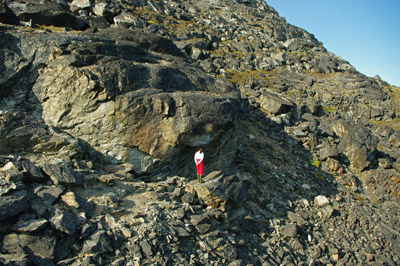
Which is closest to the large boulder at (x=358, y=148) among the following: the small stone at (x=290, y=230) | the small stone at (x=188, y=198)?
the small stone at (x=290, y=230)

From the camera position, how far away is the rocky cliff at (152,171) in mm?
8367

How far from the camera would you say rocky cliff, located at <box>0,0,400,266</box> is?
27.5 ft

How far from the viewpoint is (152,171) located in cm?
1300

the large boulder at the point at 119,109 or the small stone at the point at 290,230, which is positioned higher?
the large boulder at the point at 119,109

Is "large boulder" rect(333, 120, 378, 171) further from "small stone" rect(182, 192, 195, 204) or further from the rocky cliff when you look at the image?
"small stone" rect(182, 192, 195, 204)

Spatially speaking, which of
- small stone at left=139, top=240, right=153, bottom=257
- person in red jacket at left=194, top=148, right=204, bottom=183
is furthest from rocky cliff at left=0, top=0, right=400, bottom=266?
person in red jacket at left=194, top=148, right=204, bottom=183

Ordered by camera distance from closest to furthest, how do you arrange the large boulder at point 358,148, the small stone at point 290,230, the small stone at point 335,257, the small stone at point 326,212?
the small stone at point 290,230
the small stone at point 335,257
the small stone at point 326,212
the large boulder at point 358,148

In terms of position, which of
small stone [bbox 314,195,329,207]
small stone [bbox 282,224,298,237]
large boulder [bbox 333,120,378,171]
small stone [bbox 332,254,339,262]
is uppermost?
large boulder [bbox 333,120,378,171]

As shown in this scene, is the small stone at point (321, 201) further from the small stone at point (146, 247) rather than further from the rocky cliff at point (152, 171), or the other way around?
the small stone at point (146, 247)

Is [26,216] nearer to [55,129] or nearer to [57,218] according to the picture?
[57,218]

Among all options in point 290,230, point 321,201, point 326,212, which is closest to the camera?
point 290,230

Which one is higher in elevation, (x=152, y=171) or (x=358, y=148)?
(x=358, y=148)

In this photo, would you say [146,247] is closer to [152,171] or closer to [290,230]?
[152,171]

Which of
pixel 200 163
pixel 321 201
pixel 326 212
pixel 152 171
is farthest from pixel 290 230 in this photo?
pixel 152 171
